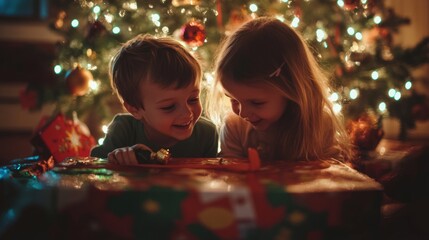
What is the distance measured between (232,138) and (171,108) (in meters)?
0.27

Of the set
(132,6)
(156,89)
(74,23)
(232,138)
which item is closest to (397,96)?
(232,138)

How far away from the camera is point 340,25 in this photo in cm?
194

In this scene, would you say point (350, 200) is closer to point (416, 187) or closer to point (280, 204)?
point (280, 204)

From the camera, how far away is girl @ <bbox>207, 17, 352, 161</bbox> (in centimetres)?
117

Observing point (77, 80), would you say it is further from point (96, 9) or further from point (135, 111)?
point (135, 111)

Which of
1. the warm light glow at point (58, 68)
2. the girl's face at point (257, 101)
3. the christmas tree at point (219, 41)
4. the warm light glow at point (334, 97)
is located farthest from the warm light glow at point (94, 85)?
the warm light glow at point (334, 97)

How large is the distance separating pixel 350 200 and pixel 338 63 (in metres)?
1.10

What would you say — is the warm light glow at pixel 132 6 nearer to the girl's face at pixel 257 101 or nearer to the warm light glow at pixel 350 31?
the girl's face at pixel 257 101

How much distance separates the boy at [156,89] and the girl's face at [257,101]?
97 millimetres

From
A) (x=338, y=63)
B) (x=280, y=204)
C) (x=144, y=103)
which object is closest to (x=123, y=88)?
(x=144, y=103)

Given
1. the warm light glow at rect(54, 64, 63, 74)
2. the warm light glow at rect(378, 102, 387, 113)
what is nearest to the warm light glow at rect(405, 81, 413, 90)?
the warm light glow at rect(378, 102, 387, 113)

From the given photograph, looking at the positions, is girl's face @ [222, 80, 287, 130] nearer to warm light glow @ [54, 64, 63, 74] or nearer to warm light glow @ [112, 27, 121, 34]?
warm light glow @ [112, 27, 121, 34]

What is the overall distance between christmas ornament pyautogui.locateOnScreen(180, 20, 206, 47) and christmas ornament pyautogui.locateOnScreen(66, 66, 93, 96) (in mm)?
465

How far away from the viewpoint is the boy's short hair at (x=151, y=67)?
3.72 feet
